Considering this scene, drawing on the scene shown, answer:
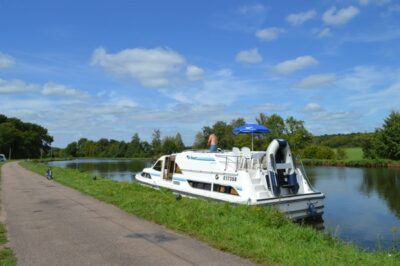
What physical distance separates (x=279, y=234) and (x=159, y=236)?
2784 millimetres

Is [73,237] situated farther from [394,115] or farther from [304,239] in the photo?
[394,115]

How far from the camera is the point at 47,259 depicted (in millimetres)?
7926

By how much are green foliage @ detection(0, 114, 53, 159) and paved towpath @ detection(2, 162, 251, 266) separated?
340 ft

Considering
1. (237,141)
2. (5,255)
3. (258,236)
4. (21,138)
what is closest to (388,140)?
(237,141)

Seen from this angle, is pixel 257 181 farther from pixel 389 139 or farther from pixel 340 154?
pixel 340 154

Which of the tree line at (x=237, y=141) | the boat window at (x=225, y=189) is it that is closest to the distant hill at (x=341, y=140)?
the tree line at (x=237, y=141)

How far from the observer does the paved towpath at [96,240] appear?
783 cm

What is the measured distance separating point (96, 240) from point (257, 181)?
10305 millimetres

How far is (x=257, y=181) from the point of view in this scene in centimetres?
1853

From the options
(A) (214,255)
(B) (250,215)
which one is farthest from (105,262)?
(B) (250,215)

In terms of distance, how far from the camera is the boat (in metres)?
18.0

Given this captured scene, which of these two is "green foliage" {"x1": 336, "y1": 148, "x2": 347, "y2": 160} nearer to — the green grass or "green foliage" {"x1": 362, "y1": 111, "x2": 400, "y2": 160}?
"green foliage" {"x1": 362, "y1": 111, "x2": 400, "y2": 160}

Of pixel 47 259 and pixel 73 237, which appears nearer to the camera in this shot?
pixel 47 259

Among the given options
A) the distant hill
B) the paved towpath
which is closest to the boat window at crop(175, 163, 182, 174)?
the paved towpath
